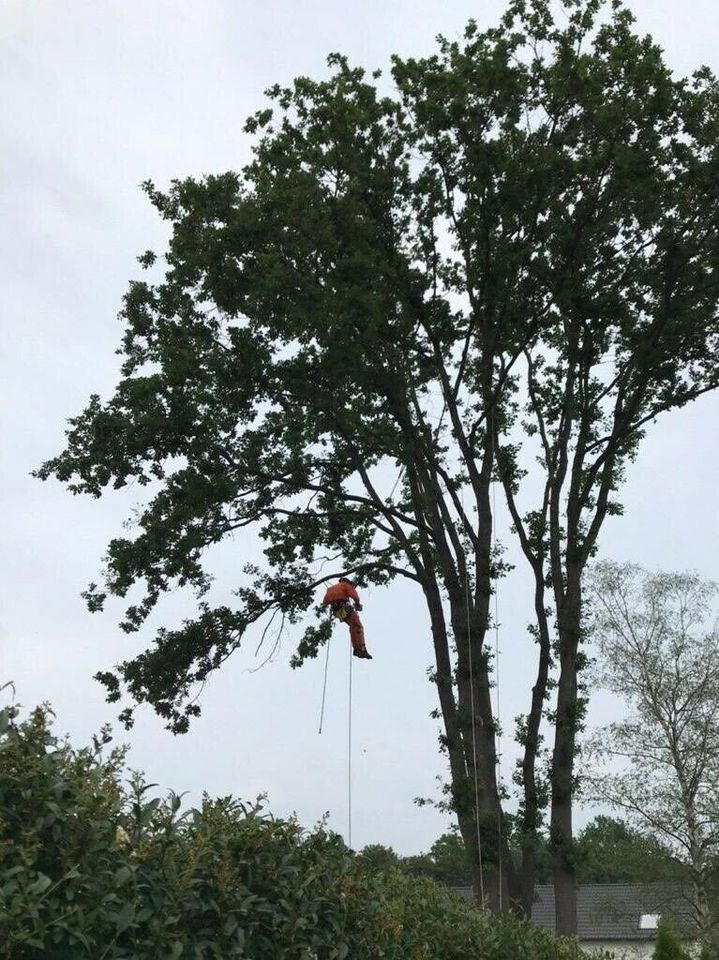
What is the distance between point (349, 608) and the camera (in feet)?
43.7

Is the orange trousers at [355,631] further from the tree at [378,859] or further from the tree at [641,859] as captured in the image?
the tree at [641,859]

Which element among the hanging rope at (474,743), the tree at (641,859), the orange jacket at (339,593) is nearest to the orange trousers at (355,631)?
the orange jacket at (339,593)

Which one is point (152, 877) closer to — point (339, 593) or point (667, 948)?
point (339, 593)

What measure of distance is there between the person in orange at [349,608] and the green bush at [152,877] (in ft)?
25.2

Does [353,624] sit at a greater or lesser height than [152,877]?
greater

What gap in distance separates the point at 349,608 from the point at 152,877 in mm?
9377

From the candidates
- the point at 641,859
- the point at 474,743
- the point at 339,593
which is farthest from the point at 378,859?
the point at 641,859

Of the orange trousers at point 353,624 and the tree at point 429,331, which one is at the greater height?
the tree at point 429,331

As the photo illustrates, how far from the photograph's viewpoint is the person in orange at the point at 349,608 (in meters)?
13.1

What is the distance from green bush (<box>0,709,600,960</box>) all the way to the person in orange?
7.67 meters

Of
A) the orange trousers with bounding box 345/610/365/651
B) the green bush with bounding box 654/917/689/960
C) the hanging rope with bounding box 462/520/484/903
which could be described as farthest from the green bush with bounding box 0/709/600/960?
the green bush with bounding box 654/917/689/960

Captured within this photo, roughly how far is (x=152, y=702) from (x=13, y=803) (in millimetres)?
12483

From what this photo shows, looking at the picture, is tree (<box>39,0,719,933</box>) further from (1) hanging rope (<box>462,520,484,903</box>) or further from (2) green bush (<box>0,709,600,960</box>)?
(2) green bush (<box>0,709,600,960</box>)

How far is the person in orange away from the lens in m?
13.1
